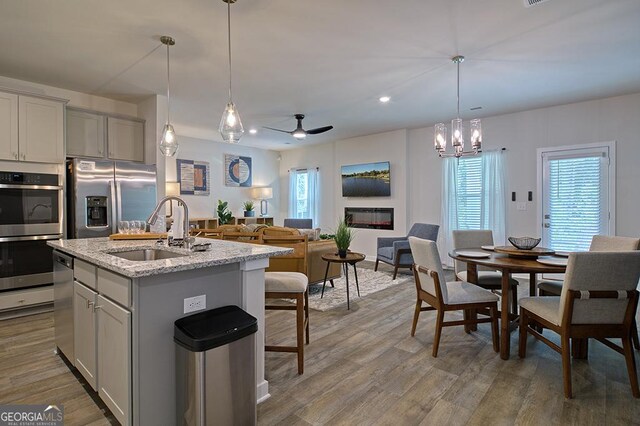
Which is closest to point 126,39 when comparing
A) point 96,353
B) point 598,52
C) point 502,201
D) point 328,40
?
point 328,40

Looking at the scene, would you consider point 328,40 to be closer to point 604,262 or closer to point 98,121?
point 604,262

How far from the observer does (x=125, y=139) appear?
463cm

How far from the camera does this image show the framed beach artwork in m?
7.78

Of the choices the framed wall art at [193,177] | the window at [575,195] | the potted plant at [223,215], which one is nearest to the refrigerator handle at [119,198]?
the framed wall art at [193,177]

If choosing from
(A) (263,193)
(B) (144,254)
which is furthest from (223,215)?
(B) (144,254)

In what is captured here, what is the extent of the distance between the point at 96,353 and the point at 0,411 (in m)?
0.67

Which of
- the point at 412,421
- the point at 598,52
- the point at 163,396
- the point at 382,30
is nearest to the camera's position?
the point at 163,396

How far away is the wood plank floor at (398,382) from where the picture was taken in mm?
1956

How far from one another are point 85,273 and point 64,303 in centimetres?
61

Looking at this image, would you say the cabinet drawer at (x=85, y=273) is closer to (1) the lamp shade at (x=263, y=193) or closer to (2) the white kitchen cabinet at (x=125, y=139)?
(2) the white kitchen cabinet at (x=125, y=139)

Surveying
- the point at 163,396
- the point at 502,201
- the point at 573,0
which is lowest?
the point at 163,396

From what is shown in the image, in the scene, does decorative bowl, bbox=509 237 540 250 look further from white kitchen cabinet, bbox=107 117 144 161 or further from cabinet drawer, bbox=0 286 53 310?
cabinet drawer, bbox=0 286 53 310

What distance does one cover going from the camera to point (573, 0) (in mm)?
2410

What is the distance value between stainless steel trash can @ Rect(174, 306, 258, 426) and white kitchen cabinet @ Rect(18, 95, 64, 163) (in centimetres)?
339
